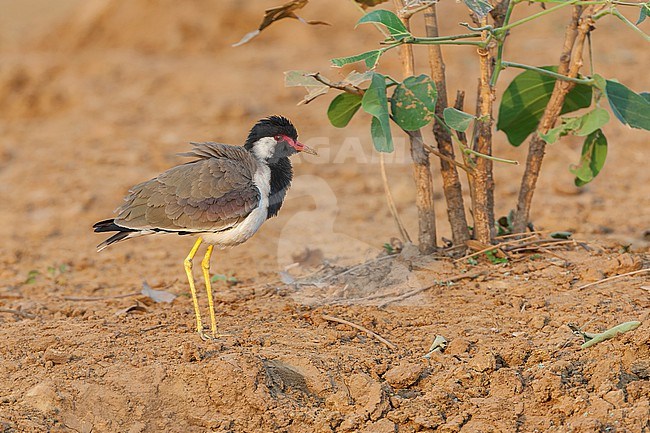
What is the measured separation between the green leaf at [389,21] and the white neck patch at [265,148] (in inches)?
41.7

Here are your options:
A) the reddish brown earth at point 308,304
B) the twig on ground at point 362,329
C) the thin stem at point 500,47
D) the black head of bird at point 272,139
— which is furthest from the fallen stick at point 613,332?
the black head of bird at point 272,139

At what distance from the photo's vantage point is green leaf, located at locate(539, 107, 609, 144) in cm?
464

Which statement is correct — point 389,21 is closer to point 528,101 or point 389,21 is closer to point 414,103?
point 414,103

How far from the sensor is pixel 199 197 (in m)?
4.64

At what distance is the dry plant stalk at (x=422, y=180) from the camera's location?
193 inches

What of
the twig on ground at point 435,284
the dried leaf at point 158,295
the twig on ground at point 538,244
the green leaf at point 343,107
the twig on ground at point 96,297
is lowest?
the twig on ground at point 96,297

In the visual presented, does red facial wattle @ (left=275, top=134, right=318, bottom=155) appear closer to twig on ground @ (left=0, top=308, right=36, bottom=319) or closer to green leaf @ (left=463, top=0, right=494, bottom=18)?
green leaf @ (left=463, top=0, right=494, bottom=18)

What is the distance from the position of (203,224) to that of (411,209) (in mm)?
3242

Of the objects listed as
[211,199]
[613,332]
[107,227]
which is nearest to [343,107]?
[211,199]

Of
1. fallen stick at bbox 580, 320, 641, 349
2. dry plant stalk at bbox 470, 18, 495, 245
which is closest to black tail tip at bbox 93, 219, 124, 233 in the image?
dry plant stalk at bbox 470, 18, 495, 245

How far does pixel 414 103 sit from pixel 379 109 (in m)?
0.28

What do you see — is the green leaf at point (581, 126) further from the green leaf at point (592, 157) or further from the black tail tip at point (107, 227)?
the black tail tip at point (107, 227)

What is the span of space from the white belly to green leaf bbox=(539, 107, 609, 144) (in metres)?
1.54

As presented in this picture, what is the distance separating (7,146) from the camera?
32.1 ft
